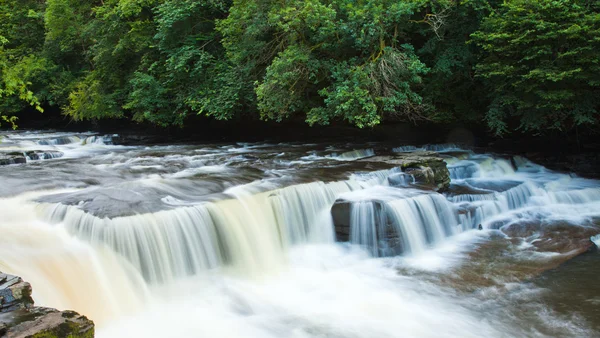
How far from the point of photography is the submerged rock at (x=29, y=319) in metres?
3.98

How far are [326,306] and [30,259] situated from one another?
399 cm

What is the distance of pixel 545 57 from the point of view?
11.5 m

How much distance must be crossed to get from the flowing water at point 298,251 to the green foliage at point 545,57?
6.88 ft

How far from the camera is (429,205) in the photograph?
937 centimetres

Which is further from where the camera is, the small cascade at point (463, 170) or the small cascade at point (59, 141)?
the small cascade at point (59, 141)

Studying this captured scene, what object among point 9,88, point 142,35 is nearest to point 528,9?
point 9,88

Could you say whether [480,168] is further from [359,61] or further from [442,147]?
[359,61]

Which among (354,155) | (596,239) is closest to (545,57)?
(596,239)

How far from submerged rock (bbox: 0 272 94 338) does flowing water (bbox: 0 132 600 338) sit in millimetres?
991

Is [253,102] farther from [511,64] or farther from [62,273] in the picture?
[62,273]

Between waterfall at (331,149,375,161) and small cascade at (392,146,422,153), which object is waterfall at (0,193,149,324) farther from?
small cascade at (392,146,422,153)

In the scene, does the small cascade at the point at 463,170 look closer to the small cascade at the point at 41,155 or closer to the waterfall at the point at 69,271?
the waterfall at the point at 69,271

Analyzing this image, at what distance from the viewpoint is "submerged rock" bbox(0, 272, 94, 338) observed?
13.0 ft

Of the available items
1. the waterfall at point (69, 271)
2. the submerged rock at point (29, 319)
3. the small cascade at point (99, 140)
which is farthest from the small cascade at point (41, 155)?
the submerged rock at point (29, 319)
